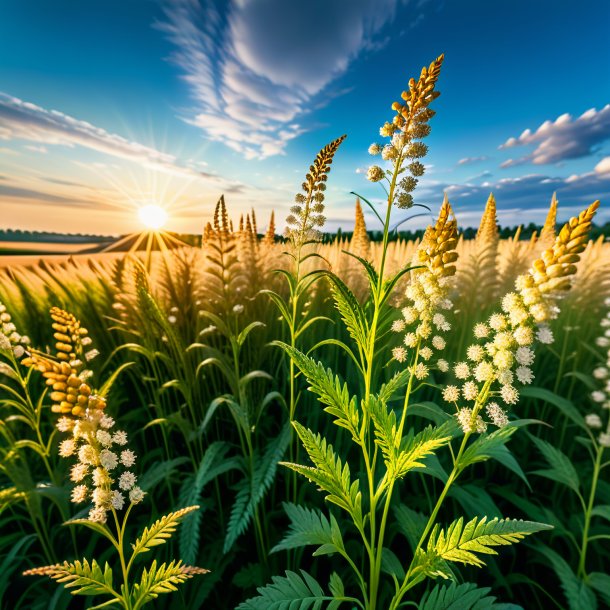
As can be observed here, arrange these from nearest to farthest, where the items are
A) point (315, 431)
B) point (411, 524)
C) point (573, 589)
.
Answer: point (411, 524), point (573, 589), point (315, 431)

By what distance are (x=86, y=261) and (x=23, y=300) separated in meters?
0.85

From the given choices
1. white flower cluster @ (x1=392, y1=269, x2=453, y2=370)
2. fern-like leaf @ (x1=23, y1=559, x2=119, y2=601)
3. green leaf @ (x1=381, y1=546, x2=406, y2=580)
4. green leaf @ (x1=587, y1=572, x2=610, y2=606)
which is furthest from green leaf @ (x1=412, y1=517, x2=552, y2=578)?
green leaf @ (x1=587, y1=572, x2=610, y2=606)

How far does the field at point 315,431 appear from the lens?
112 centimetres

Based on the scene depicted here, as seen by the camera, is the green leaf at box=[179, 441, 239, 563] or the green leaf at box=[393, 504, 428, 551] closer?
the green leaf at box=[393, 504, 428, 551]

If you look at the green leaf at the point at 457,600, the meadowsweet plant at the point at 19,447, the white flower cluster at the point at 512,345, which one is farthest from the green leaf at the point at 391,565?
the meadowsweet plant at the point at 19,447

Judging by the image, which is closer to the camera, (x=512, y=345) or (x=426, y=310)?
(x=512, y=345)

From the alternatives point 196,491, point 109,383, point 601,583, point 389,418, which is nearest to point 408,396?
point 389,418

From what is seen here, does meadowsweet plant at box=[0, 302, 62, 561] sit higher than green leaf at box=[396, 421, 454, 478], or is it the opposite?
green leaf at box=[396, 421, 454, 478]

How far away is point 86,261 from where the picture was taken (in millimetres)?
3910

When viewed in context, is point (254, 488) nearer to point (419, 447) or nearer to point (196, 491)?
point (196, 491)

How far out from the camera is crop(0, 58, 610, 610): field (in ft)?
3.69

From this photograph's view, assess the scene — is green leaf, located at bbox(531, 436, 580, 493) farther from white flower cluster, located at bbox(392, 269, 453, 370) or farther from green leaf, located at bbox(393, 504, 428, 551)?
white flower cluster, located at bbox(392, 269, 453, 370)

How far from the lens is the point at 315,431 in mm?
2641

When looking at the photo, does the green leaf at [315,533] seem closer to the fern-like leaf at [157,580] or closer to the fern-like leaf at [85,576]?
the fern-like leaf at [157,580]
